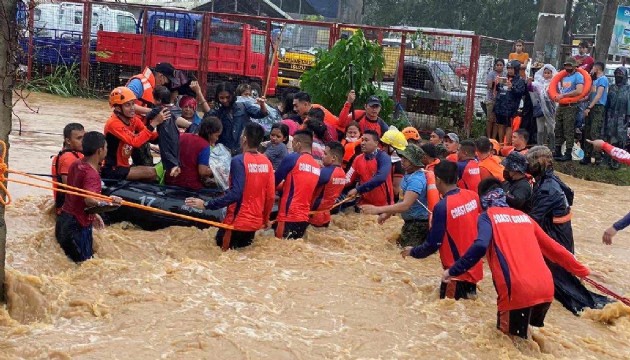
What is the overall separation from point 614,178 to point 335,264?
33.0ft

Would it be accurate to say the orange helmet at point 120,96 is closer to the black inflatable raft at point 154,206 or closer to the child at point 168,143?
the child at point 168,143

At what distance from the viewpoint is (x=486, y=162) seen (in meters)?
9.76

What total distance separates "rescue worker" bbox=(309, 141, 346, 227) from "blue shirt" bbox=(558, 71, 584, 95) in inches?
321

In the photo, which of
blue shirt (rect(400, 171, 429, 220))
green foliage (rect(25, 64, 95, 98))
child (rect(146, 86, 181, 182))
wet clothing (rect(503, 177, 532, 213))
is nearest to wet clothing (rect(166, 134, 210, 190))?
child (rect(146, 86, 181, 182))

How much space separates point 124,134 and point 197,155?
35.1 inches

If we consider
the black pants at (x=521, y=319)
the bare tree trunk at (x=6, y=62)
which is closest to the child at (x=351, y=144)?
the black pants at (x=521, y=319)

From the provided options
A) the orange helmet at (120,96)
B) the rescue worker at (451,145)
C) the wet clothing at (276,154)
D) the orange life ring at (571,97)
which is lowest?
the wet clothing at (276,154)

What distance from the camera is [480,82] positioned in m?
18.5

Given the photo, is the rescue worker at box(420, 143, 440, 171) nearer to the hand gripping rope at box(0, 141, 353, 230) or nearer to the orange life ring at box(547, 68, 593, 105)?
the hand gripping rope at box(0, 141, 353, 230)

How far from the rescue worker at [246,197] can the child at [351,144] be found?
8.17 ft

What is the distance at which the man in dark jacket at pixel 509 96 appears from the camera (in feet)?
52.7

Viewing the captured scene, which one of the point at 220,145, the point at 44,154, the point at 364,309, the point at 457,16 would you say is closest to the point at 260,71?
the point at 44,154

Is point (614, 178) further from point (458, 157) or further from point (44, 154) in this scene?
point (44, 154)

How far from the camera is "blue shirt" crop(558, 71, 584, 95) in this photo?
640 inches
